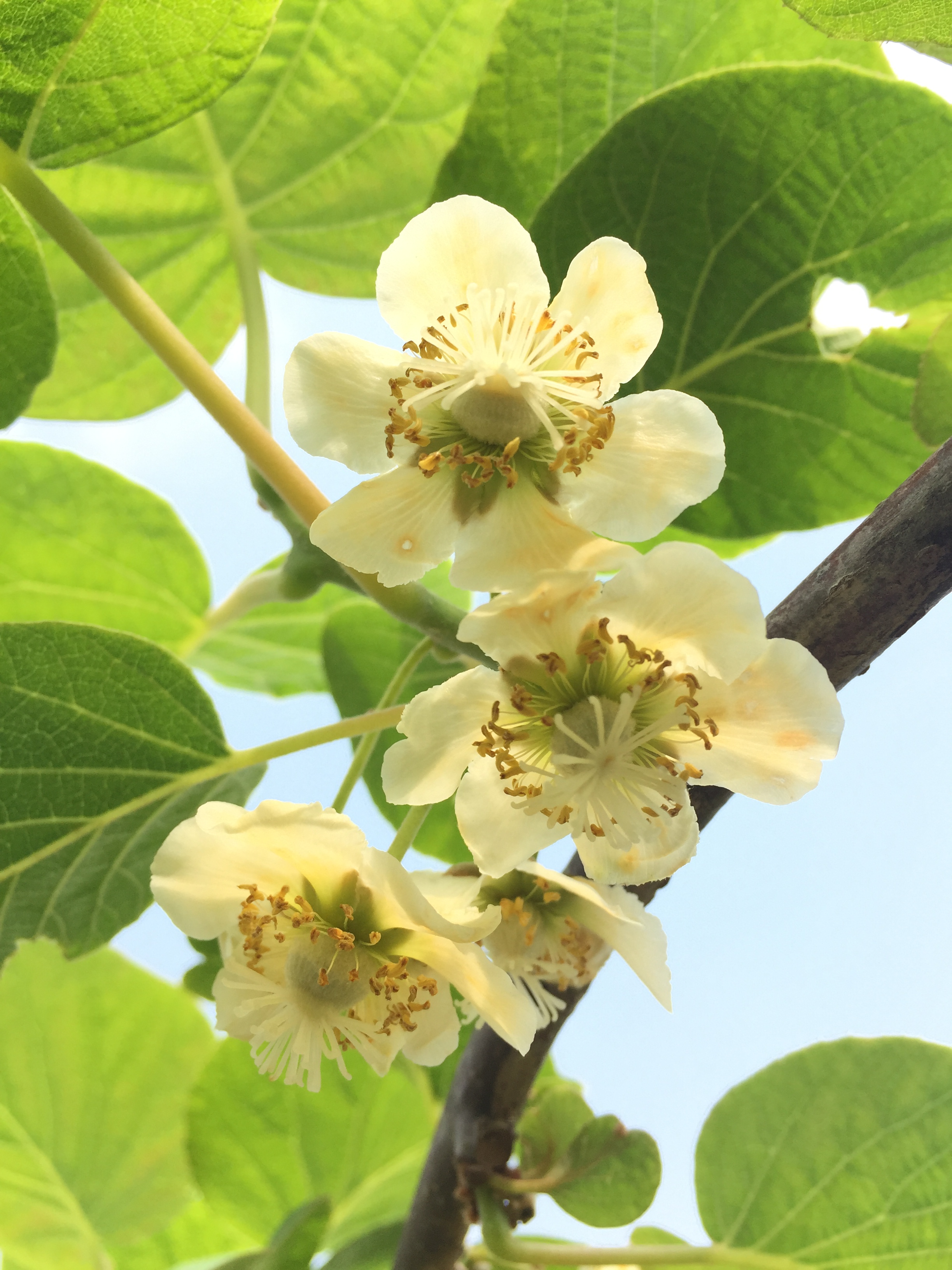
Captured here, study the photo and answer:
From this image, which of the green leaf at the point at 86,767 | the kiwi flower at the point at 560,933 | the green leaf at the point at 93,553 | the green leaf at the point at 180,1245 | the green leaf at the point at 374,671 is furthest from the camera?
the green leaf at the point at 180,1245

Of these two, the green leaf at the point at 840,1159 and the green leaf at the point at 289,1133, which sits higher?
the green leaf at the point at 289,1133

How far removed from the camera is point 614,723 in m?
0.59

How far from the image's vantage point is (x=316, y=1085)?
0.65 meters

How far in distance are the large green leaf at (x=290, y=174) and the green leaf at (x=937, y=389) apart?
489mm

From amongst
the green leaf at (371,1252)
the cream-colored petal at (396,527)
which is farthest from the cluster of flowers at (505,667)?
the green leaf at (371,1252)

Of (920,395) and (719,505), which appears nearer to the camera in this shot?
(920,395)

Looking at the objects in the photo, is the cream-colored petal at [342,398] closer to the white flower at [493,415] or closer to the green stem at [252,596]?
the white flower at [493,415]

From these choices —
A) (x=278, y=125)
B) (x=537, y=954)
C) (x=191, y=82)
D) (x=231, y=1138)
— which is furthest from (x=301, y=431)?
(x=231, y=1138)

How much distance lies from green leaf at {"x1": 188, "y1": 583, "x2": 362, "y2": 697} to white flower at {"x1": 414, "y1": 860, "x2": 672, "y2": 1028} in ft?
2.25

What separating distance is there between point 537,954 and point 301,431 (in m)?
0.34

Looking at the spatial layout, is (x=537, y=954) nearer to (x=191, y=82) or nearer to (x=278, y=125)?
(x=191, y=82)

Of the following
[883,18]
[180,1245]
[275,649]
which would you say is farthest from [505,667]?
[180,1245]

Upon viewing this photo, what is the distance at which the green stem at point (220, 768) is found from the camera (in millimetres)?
690

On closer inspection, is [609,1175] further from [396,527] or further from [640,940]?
[396,527]
